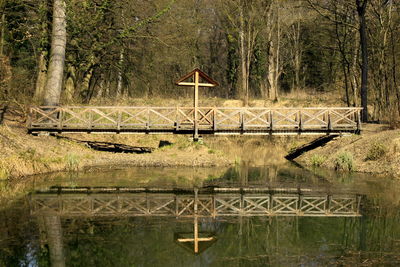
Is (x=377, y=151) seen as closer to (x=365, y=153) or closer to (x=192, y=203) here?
(x=365, y=153)

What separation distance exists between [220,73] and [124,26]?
25410 millimetres

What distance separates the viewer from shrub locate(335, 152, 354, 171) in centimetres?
1797

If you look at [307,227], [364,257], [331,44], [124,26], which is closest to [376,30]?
[331,44]

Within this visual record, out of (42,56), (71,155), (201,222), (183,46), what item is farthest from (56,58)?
(201,222)

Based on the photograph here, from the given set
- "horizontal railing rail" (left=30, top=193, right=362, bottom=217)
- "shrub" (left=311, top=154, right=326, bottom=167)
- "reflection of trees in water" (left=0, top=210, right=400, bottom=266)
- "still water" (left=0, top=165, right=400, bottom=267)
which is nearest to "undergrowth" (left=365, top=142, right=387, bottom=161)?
"still water" (left=0, top=165, right=400, bottom=267)

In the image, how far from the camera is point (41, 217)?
10.1 metres

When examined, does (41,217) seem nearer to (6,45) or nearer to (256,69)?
(6,45)

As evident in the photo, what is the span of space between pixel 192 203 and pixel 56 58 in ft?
39.7

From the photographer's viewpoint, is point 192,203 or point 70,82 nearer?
point 192,203

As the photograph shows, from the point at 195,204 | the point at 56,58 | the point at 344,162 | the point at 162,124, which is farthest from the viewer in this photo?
the point at 56,58

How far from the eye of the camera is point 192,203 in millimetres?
11891

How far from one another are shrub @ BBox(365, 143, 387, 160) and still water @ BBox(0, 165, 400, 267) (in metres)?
2.18

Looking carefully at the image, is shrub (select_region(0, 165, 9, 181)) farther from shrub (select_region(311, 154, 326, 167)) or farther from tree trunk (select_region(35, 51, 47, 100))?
shrub (select_region(311, 154, 326, 167))

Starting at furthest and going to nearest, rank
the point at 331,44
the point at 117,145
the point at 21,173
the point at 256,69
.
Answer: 1. the point at 256,69
2. the point at 331,44
3. the point at 117,145
4. the point at 21,173
